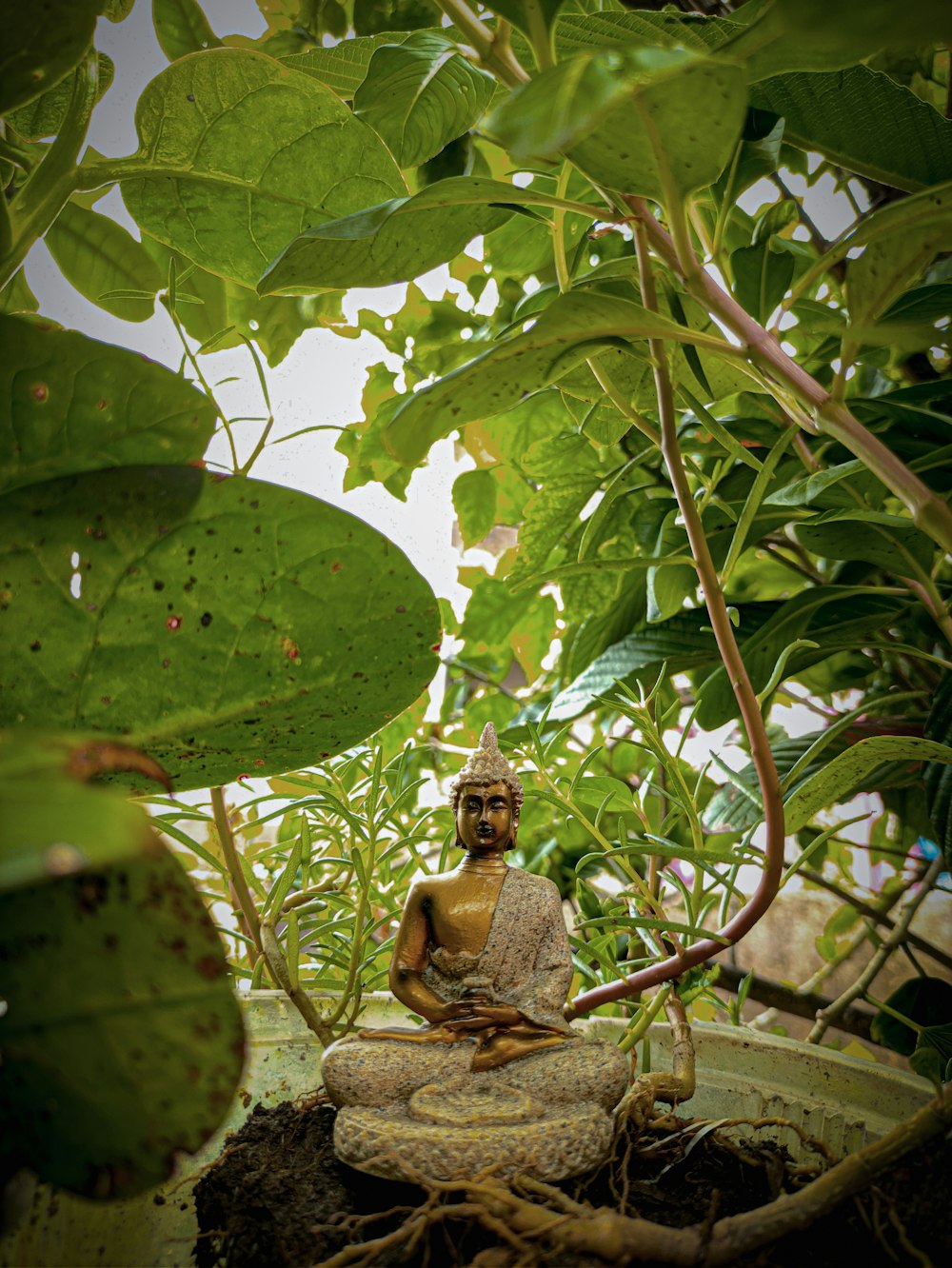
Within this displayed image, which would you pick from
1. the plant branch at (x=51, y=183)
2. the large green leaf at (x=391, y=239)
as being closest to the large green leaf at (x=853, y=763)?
the large green leaf at (x=391, y=239)

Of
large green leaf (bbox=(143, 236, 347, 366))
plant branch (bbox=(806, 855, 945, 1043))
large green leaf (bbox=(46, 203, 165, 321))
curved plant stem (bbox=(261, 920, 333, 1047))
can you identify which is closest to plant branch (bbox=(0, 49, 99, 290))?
large green leaf (bbox=(46, 203, 165, 321))

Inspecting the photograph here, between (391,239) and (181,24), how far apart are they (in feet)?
1.16

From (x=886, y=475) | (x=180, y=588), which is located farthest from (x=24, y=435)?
(x=886, y=475)

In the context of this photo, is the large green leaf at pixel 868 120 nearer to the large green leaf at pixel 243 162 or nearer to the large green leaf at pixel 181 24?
the large green leaf at pixel 243 162

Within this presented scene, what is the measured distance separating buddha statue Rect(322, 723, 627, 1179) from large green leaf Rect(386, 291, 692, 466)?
37 centimetres

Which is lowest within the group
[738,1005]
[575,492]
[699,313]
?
[738,1005]

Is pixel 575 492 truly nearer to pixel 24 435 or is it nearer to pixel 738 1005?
pixel 738 1005

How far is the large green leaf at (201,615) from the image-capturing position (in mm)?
281

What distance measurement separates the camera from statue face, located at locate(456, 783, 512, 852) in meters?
0.67

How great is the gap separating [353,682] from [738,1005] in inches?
21.5

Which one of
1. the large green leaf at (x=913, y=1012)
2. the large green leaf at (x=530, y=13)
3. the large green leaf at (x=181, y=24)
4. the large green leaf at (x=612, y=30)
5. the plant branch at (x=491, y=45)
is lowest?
the large green leaf at (x=913, y=1012)

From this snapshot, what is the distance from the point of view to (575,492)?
822 mm

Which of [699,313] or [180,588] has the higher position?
[699,313]

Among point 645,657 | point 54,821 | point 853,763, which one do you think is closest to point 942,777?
point 853,763
